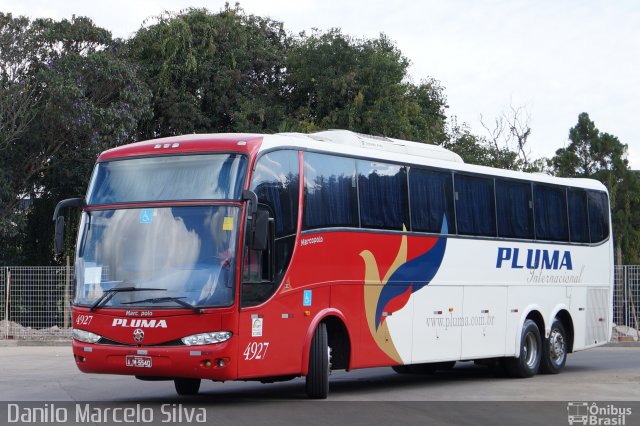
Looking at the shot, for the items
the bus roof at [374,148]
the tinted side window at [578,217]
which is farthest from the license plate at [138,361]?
the tinted side window at [578,217]

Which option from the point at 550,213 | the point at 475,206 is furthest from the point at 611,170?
the point at 475,206

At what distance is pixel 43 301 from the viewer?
30.4m

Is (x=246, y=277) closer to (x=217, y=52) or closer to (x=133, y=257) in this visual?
(x=133, y=257)

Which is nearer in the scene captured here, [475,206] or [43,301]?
[475,206]

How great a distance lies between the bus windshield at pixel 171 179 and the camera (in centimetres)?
1365

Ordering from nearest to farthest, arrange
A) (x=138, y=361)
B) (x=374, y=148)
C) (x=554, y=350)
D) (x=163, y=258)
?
(x=138, y=361) → (x=163, y=258) → (x=374, y=148) → (x=554, y=350)

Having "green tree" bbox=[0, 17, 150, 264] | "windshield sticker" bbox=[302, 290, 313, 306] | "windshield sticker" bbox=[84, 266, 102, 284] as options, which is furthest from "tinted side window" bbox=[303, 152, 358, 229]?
"green tree" bbox=[0, 17, 150, 264]

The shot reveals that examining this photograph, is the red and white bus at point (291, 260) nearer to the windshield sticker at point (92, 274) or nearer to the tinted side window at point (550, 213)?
the windshield sticker at point (92, 274)

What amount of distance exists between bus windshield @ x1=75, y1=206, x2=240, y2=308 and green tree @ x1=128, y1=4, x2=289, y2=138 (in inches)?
964

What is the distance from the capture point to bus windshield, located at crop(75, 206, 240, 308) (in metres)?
13.2

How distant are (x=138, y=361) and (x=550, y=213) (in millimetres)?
9875

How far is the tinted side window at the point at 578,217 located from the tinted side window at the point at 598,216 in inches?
9.1

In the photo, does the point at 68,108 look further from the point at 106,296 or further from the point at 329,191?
the point at 106,296

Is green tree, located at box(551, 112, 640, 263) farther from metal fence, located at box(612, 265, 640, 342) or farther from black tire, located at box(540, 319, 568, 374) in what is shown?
black tire, located at box(540, 319, 568, 374)
